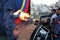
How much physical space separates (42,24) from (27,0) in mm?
5312

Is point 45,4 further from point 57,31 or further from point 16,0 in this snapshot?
point 57,31

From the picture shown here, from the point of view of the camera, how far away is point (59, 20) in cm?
746

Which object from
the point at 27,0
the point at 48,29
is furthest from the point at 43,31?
the point at 27,0

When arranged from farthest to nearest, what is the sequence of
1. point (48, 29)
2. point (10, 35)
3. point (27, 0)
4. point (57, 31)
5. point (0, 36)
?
point (27, 0) < point (0, 36) < point (10, 35) < point (48, 29) < point (57, 31)

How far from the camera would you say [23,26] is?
12375 millimetres

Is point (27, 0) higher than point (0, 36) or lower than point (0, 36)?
higher

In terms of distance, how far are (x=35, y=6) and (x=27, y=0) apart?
51 centimetres

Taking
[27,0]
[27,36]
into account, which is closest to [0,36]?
[27,36]

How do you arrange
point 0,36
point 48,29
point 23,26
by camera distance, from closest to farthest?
point 48,29 < point 0,36 < point 23,26

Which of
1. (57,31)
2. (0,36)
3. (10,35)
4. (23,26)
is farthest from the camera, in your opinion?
(23,26)

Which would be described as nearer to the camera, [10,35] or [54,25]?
[54,25]

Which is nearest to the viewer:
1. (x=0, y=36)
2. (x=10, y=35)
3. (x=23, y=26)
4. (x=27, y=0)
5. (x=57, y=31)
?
(x=57, y=31)

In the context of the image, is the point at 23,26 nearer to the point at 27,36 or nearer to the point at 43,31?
the point at 27,36

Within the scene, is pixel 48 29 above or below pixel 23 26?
above
